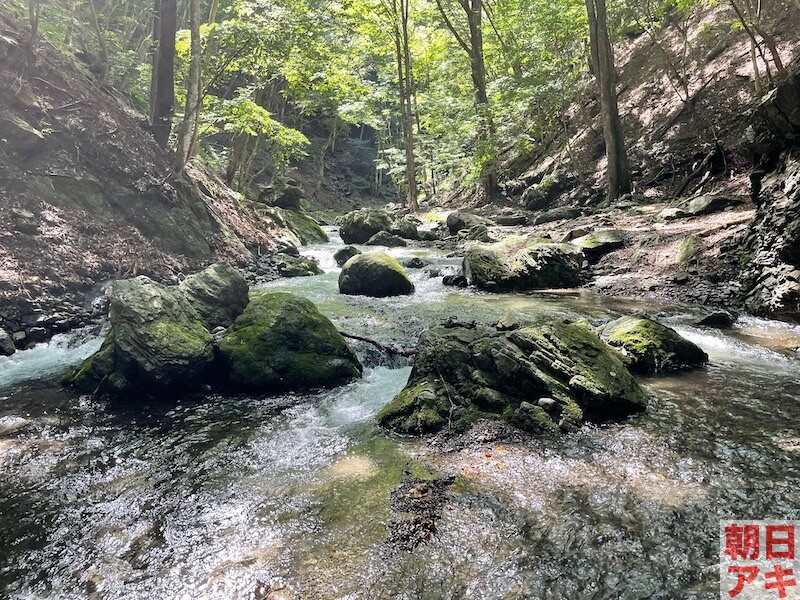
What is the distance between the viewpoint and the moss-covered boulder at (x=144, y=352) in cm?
567

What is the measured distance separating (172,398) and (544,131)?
21688 mm

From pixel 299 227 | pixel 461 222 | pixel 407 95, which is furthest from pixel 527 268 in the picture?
pixel 407 95

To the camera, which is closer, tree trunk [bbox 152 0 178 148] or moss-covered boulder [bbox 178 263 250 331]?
moss-covered boulder [bbox 178 263 250 331]

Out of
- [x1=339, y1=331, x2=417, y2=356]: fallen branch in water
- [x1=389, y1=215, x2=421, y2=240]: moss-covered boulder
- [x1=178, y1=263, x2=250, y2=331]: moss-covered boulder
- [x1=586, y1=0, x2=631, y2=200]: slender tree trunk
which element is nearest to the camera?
[x1=339, y1=331, x2=417, y2=356]: fallen branch in water

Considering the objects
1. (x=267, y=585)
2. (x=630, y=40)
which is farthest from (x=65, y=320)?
(x=630, y=40)

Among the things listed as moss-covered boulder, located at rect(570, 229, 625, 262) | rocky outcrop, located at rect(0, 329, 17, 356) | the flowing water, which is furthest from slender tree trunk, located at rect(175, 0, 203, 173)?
moss-covered boulder, located at rect(570, 229, 625, 262)

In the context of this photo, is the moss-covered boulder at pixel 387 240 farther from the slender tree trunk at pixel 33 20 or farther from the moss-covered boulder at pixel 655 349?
the moss-covered boulder at pixel 655 349

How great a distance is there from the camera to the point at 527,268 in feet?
35.4

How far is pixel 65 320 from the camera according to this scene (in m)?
8.04

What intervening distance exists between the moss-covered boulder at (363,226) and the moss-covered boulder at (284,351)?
39.6 feet

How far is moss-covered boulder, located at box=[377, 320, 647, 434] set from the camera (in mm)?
4484

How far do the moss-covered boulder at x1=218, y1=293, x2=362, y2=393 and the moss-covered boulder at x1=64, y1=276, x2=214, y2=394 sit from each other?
0.42 metres

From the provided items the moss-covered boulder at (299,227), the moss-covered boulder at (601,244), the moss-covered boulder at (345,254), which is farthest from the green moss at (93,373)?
the moss-covered boulder at (299,227)

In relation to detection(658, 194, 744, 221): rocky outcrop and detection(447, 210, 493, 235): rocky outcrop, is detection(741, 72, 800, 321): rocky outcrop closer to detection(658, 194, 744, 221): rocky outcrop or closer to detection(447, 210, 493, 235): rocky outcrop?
detection(658, 194, 744, 221): rocky outcrop
